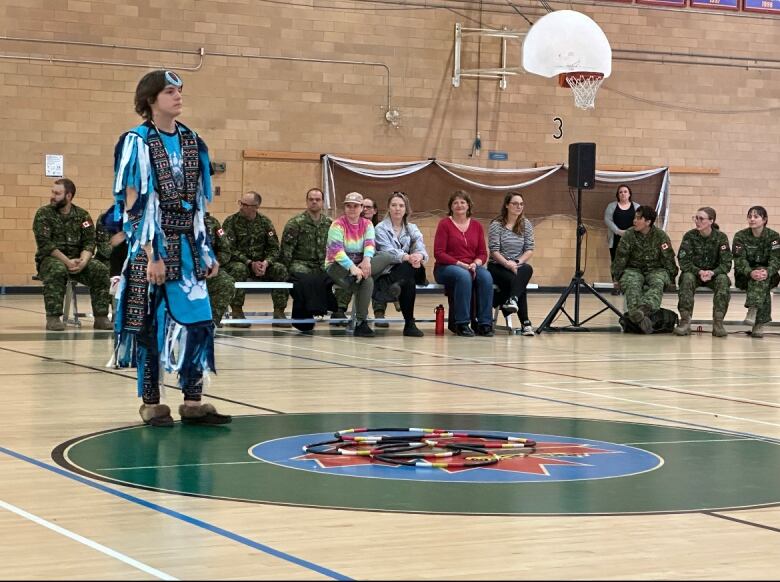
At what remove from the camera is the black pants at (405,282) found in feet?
40.1

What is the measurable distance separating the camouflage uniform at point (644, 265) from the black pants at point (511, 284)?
3.11 ft

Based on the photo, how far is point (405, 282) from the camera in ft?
40.2

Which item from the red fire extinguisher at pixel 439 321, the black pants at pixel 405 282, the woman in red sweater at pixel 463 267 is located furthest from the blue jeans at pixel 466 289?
the black pants at pixel 405 282

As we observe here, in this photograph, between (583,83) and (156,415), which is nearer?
(156,415)

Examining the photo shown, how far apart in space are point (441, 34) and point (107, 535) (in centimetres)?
→ 1659

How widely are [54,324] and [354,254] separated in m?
2.76

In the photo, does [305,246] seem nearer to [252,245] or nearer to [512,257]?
[252,245]

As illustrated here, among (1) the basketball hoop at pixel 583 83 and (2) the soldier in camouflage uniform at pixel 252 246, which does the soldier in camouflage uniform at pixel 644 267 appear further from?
(2) the soldier in camouflage uniform at pixel 252 246

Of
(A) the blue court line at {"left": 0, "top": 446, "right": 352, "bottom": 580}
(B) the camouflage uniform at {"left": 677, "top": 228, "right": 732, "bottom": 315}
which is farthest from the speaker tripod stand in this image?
(A) the blue court line at {"left": 0, "top": 446, "right": 352, "bottom": 580}

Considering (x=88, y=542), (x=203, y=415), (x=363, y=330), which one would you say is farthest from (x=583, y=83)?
(x=88, y=542)

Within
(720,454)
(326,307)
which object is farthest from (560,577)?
(326,307)

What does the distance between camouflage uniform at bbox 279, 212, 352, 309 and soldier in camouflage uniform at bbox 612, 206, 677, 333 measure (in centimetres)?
271

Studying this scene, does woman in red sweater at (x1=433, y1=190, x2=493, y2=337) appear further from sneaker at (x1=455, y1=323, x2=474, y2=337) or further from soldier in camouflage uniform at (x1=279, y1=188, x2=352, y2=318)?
soldier in camouflage uniform at (x1=279, y1=188, x2=352, y2=318)

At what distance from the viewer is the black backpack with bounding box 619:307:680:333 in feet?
43.0
